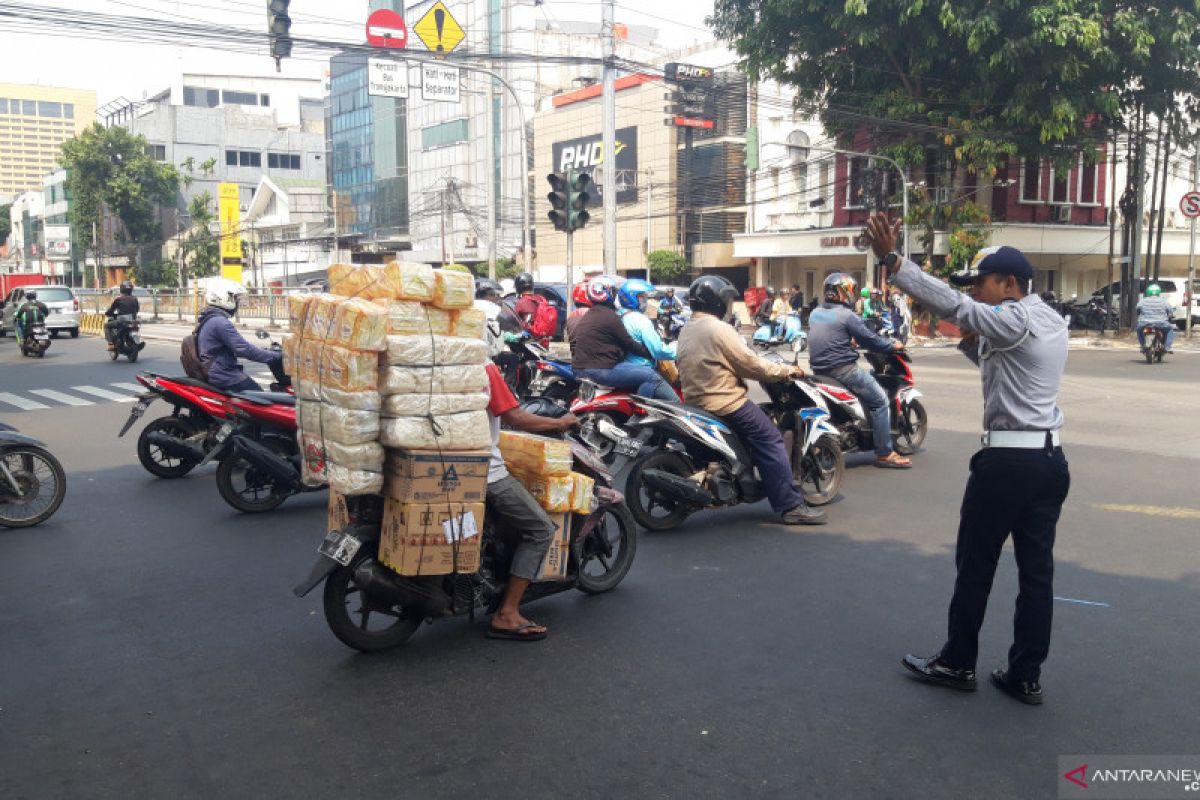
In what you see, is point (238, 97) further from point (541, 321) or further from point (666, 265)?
point (541, 321)

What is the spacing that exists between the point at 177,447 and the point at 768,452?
5.13 meters

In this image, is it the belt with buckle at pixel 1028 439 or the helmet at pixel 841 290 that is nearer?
the belt with buckle at pixel 1028 439

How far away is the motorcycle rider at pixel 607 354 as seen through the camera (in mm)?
9188

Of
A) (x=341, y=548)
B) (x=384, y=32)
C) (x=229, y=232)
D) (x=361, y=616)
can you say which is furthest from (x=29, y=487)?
(x=229, y=232)

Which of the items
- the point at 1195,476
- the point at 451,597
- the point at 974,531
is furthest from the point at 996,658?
the point at 1195,476

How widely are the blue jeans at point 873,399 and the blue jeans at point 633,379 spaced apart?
57.7 inches

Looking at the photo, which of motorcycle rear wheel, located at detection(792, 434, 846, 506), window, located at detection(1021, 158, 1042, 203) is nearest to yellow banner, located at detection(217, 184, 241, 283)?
window, located at detection(1021, 158, 1042, 203)

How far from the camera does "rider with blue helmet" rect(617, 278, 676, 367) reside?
29.8 feet

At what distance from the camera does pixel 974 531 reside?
410cm

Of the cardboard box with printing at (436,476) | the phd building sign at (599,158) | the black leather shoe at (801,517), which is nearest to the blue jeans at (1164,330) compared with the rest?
the black leather shoe at (801,517)

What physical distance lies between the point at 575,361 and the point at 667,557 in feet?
11.1

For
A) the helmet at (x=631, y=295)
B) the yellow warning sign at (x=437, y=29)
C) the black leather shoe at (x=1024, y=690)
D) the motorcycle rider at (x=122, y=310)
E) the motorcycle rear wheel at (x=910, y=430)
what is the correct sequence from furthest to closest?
the motorcycle rider at (x=122, y=310) < the yellow warning sign at (x=437, y=29) < the motorcycle rear wheel at (x=910, y=430) < the helmet at (x=631, y=295) < the black leather shoe at (x=1024, y=690)

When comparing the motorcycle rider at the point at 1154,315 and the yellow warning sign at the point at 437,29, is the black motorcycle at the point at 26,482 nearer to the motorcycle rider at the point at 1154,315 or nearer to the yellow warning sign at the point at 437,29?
the yellow warning sign at the point at 437,29

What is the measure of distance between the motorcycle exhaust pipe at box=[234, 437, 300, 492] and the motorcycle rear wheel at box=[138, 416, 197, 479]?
1976 millimetres
